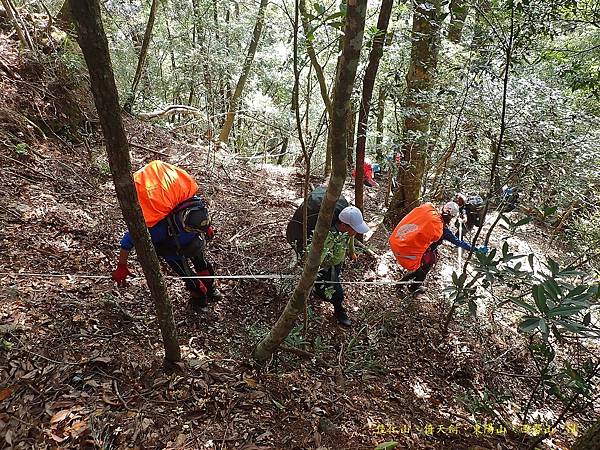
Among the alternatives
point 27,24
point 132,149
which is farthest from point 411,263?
point 27,24

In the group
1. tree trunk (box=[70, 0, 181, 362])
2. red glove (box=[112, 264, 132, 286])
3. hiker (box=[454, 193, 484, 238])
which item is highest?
tree trunk (box=[70, 0, 181, 362])

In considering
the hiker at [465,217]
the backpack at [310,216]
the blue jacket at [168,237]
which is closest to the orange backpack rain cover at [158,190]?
the blue jacket at [168,237]

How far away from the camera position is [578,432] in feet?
12.8

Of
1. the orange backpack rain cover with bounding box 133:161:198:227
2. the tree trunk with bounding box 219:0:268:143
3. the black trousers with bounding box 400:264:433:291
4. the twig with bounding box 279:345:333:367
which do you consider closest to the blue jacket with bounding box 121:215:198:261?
the orange backpack rain cover with bounding box 133:161:198:227

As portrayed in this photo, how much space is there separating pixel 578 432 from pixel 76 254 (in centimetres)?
582

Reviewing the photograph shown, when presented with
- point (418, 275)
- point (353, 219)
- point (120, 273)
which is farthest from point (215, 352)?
point (418, 275)

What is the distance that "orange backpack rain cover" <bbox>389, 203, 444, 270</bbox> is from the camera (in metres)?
5.34

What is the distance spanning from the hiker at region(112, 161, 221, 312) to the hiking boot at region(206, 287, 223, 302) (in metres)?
0.32

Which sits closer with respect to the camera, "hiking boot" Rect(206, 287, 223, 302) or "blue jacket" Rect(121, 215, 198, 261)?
"blue jacket" Rect(121, 215, 198, 261)

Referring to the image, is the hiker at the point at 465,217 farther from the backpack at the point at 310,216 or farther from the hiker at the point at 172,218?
the hiker at the point at 172,218

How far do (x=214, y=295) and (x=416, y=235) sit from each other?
2.85 meters

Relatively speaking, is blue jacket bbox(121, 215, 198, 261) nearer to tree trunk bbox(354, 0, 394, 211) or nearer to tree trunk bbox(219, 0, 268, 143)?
tree trunk bbox(354, 0, 394, 211)

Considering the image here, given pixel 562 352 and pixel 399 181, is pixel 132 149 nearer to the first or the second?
pixel 399 181

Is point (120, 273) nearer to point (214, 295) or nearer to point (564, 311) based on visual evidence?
point (214, 295)
